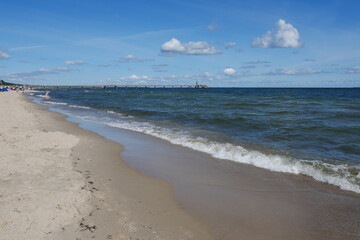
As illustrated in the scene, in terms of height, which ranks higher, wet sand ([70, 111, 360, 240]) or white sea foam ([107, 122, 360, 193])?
white sea foam ([107, 122, 360, 193])

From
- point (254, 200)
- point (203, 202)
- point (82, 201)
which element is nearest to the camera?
point (82, 201)

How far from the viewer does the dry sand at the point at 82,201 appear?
433cm

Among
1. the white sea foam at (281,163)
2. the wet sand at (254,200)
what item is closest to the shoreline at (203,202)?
the wet sand at (254,200)

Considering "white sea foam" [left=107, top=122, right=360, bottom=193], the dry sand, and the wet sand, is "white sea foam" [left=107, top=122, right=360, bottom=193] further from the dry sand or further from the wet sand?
the dry sand

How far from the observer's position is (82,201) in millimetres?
5336

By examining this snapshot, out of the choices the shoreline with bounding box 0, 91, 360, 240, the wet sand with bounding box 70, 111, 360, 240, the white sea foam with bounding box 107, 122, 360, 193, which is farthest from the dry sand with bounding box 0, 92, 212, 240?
the white sea foam with bounding box 107, 122, 360, 193

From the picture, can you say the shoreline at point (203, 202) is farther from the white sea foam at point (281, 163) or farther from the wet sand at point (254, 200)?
the white sea foam at point (281, 163)

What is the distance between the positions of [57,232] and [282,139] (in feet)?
35.1

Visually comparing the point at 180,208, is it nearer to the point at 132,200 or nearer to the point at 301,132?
the point at 132,200

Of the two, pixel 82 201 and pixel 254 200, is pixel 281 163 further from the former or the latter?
pixel 82 201

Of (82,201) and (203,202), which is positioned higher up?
(82,201)

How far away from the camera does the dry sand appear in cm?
433

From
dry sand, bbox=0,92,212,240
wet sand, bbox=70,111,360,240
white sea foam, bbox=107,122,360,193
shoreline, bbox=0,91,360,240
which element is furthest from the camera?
white sea foam, bbox=107,122,360,193

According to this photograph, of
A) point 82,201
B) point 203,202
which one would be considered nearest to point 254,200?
point 203,202
